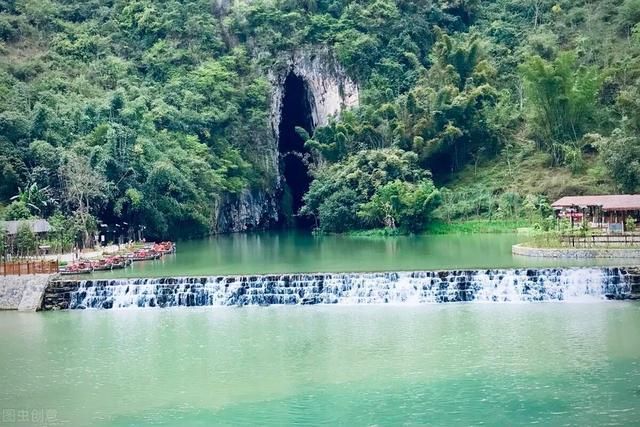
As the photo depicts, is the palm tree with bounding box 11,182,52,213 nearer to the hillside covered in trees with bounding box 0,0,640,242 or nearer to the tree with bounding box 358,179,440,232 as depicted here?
the hillside covered in trees with bounding box 0,0,640,242

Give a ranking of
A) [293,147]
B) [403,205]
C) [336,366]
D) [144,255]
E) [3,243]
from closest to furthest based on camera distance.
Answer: [336,366] < [3,243] < [144,255] < [403,205] < [293,147]

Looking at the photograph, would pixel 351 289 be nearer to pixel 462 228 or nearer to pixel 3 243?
pixel 3 243

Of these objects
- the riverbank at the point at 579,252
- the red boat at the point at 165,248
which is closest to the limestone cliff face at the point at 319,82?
the red boat at the point at 165,248

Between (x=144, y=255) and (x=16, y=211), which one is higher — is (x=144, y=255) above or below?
below

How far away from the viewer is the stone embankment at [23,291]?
26.8 m

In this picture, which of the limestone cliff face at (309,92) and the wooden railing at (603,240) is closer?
the wooden railing at (603,240)

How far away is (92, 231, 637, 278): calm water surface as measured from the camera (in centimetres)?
2966

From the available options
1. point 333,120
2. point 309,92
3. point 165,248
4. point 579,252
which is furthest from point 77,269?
point 309,92

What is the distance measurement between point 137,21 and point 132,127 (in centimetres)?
1369

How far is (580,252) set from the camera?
2988 centimetres

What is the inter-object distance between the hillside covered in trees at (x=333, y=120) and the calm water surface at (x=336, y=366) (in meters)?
15.0

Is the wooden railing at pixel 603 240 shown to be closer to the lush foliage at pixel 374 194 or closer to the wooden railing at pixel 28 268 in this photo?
the lush foliage at pixel 374 194

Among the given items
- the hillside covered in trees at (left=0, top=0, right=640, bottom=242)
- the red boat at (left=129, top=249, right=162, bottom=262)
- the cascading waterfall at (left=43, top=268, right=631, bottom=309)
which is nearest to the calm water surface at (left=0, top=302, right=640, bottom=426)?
the cascading waterfall at (left=43, top=268, right=631, bottom=309)

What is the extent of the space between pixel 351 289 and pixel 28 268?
9.56m
